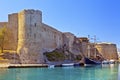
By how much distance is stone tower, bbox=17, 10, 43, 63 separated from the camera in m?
24.2

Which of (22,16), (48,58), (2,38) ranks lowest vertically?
(48,58)

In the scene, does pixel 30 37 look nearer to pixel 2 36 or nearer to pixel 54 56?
pixel 2 36

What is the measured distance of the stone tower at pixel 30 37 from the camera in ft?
79.6

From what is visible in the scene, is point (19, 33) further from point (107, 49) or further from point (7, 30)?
point (107, 49)

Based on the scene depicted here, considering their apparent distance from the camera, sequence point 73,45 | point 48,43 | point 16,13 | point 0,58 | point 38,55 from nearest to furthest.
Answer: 1. point 0,58
2. point 38,55
3. point 16,13
4. point 48,43
5. point 73,45

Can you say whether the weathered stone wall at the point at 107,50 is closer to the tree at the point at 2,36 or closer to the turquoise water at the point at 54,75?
the tree at the point at 2,36

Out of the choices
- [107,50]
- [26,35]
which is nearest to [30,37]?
[26,35]

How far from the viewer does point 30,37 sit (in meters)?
24.5

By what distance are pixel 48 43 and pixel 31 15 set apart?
6.51 metres

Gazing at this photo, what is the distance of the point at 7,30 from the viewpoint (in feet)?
89.9

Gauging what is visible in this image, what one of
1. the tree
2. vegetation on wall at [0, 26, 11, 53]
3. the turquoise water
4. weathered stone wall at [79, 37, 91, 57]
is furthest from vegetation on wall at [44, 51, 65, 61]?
weathered stone wall at [79, 37, 91, 57]

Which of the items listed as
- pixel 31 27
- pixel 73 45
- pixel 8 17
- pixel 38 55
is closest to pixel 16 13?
pixel 8 17

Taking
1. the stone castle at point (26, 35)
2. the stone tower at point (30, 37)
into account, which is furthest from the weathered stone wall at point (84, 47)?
the stone tower at point (30, 37)

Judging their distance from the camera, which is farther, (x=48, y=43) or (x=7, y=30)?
(x=48, y=43)
